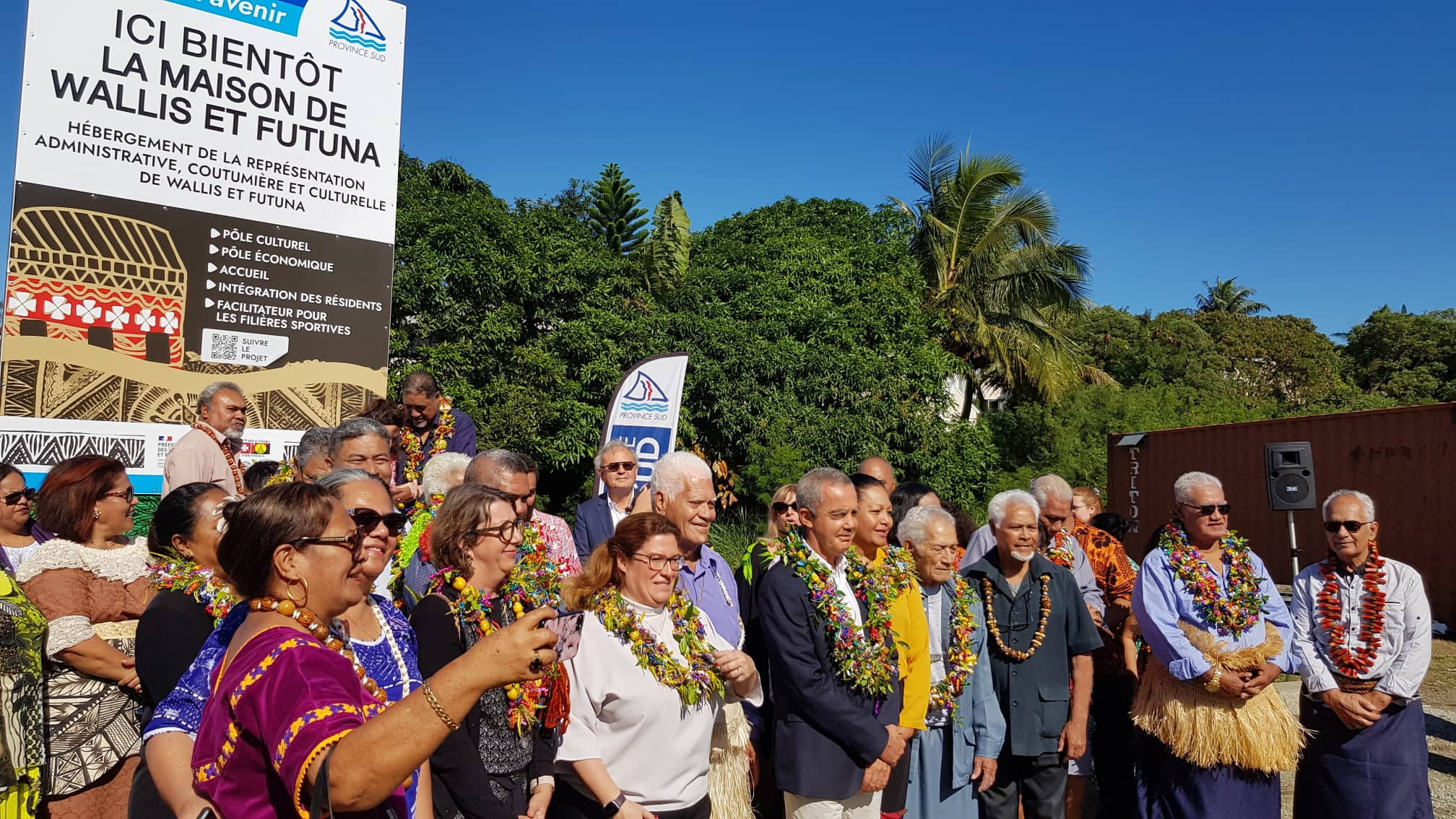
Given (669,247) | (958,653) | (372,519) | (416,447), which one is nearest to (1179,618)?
(958,653)

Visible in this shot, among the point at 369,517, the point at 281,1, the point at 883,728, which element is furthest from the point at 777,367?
the point at 369,517

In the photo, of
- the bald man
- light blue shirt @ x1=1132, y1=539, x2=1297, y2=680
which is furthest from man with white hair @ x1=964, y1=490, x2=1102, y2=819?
the bald man

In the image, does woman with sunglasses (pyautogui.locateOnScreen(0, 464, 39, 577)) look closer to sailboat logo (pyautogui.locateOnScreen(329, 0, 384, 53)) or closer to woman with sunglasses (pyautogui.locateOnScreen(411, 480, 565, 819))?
woman with sunglasses (pyautogui.locateOnScreen(411, 480, 565, 819))

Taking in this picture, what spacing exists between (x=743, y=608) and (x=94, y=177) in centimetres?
517

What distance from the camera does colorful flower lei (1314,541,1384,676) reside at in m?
4.86

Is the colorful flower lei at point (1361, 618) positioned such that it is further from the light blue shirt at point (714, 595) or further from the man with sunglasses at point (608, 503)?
the man with sunglasses at point (608, 503)

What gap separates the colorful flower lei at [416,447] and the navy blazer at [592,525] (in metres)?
1.46

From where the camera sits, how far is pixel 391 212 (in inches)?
302

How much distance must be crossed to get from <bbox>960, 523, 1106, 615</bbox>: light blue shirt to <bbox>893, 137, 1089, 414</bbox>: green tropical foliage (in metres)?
17.6

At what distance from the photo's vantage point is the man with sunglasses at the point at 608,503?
553cm

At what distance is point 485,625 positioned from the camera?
319 cm

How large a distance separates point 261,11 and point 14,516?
14.0ft

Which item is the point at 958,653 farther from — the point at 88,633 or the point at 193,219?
the point at 193,219

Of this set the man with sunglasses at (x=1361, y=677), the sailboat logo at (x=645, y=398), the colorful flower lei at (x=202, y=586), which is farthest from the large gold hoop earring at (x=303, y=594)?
the sailboat logo at (x=645, y=398)
